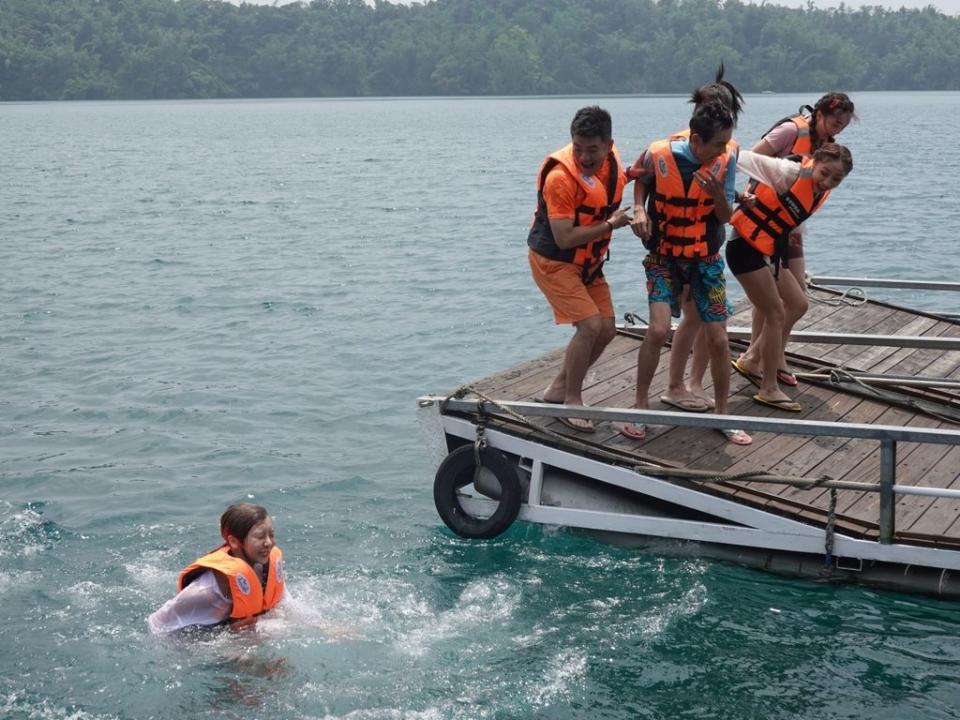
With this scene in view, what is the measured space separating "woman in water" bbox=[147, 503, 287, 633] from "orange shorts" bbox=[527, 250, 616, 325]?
2545 millimetres

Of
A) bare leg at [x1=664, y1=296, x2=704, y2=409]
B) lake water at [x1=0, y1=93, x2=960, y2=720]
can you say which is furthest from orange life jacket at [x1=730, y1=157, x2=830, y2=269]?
lake water at [x1=0, y1=93, x2=960, y2=720]

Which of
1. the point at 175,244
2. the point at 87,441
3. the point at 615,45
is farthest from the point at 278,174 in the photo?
the point at 615,45

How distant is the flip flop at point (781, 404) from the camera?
9273 mm

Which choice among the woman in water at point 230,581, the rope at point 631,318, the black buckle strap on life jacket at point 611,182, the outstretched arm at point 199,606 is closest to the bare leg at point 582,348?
the black buckle strap on life jacket at point 611,182

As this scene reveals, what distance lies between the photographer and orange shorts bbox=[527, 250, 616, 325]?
8586mm

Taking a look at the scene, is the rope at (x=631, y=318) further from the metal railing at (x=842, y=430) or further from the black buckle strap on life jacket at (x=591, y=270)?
the metal railing at (x=842, y=430)

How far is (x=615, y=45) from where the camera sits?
451 ft

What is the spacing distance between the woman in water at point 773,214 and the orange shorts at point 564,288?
1074mm

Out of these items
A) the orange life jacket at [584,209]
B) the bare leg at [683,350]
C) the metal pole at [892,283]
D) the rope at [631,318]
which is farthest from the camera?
the metal pole at [892,283]

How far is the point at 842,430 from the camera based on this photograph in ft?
25.1

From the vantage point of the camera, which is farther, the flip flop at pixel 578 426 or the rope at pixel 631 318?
the rope at pixel 631 318

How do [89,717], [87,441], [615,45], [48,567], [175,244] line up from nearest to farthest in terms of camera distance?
[89,717], [48,567], [87,441], [175,244], [615,45]

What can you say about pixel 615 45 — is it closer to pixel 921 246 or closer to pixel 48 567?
pixel 921 246

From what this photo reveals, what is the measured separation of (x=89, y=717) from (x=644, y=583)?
11.9 ft
